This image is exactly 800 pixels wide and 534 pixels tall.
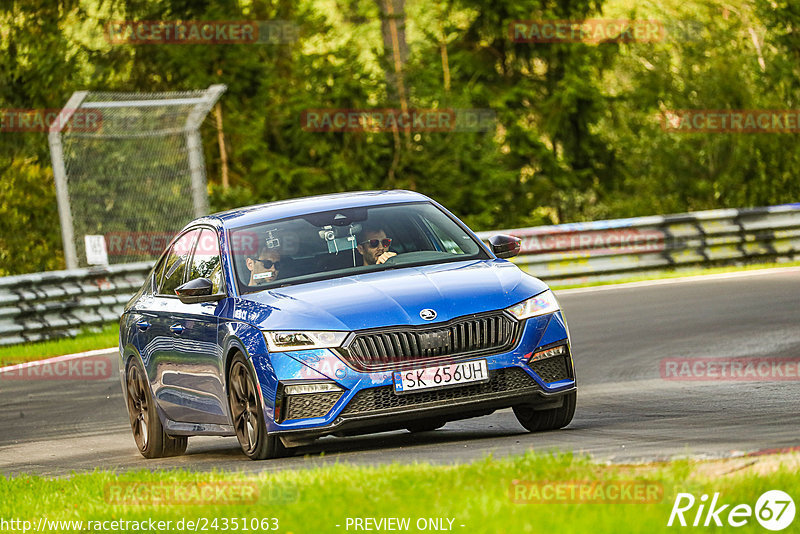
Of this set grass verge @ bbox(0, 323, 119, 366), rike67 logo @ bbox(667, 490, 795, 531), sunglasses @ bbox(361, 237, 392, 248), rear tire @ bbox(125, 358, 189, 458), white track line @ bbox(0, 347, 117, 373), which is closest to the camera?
rike67 logo @ bbox(667, 490, 795, 531)

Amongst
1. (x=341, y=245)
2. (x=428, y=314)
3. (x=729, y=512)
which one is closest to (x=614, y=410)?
(x=341, y=245)

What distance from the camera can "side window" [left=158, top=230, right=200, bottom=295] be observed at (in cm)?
1056

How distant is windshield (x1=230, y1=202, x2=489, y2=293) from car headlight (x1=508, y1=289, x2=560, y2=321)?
2.67 ft

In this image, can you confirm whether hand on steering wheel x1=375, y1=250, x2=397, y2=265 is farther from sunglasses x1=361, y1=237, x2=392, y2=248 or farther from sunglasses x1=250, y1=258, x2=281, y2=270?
sunglasses x1=250, y1=258, x2=281, y2=270

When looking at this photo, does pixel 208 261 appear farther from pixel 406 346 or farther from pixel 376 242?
pixel 406 346

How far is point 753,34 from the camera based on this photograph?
37219mm

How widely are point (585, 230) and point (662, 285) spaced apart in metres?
2.21

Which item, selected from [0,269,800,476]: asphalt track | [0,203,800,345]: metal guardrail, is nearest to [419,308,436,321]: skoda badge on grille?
[0,269,800,476]: asphalt track

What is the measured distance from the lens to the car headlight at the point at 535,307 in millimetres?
8633

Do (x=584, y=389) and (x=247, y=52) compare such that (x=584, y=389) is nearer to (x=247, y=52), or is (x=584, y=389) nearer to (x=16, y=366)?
(x=16, y=366)

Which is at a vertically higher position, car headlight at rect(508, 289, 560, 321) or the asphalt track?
car headlight at rect(508, 289, 560, 321)
